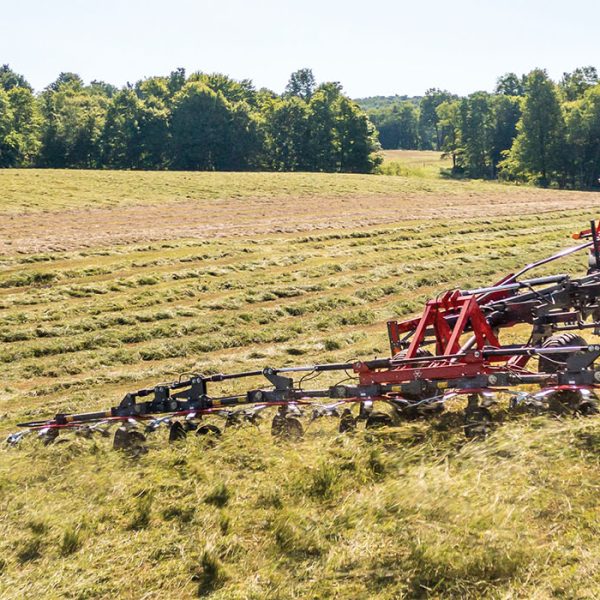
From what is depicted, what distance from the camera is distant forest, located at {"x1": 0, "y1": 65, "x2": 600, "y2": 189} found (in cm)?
8894

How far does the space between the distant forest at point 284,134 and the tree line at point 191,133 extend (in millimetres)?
130

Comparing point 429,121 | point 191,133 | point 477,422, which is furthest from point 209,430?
point 429,121

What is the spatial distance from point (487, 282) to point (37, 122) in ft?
284

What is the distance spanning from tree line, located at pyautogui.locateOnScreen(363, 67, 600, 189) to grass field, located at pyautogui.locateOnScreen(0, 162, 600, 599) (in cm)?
5837

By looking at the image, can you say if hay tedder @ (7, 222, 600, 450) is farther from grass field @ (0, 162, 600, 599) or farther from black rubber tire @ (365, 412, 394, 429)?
grass field @ (0, 162, 600, 599)

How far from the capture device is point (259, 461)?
29.8ft

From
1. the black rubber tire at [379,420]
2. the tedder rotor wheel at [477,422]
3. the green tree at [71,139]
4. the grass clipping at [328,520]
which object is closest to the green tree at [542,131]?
the green tree at [71,139]

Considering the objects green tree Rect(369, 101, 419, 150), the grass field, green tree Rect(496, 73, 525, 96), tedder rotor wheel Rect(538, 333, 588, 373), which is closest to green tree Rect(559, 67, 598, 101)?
green tree Rect(496, 73, 525, 96)

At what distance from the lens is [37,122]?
99.2 metres

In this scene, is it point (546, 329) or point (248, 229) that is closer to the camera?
point (546, 329)

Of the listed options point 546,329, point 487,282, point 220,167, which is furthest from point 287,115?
point 546,329

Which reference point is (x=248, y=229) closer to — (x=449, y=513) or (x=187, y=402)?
(x=187, y=402)

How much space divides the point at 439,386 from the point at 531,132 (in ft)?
286

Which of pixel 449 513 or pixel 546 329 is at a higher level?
pixel 546 329
